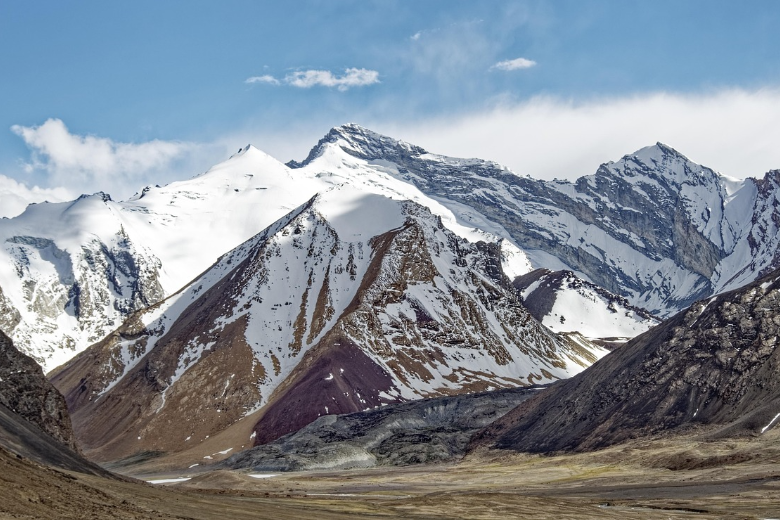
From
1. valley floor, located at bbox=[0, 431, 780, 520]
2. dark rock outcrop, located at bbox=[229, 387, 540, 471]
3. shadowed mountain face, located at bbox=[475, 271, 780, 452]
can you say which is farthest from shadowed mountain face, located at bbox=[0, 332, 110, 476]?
shadowed mountain face, located at bbox=[475, 271, 780, 452]

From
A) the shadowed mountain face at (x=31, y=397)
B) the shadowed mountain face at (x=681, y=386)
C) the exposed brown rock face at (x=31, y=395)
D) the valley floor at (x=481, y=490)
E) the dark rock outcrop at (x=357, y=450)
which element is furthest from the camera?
the dark rock outcrop at (x=357, y=450)

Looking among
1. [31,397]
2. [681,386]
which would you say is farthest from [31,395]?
[681,386]

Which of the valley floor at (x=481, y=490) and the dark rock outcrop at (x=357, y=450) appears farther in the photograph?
the dark rock outcrop at (x=357, y=450)

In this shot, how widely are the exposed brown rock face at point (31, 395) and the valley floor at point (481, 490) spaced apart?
1853 cm

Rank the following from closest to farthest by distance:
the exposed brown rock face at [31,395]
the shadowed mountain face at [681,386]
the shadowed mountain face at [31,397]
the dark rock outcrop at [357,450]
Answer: the shadowed mountain face at [31,397] → the exposed brown rock face at [31,395] → the shadowed mountain face at [681,386] → the dark rock outcrop at [357,450]

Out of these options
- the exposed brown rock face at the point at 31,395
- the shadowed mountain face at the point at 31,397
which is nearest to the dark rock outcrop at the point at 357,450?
the shadowed mountain face at the point at 31,397

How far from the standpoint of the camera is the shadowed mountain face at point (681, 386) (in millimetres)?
148000

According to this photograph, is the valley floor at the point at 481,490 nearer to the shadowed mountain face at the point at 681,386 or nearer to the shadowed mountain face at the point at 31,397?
the shadowed mountain face at the point at 681,386

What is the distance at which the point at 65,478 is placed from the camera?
2687 inches

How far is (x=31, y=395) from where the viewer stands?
118 meters

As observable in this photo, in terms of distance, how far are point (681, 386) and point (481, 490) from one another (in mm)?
53621

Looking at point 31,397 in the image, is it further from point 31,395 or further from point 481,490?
point 481,490

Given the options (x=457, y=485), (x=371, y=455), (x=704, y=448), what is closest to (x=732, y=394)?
(x=704, y=448)

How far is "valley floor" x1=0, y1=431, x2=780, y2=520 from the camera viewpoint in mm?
63344
